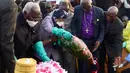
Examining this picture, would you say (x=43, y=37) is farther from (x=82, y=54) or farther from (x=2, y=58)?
(x=2, y=58)

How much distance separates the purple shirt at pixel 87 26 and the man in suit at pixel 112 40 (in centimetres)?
31

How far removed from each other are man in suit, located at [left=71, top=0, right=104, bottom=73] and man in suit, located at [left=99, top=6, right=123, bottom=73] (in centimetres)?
17

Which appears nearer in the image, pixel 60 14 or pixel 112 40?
pixel 60 14

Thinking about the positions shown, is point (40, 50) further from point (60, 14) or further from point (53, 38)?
point (60, 14)

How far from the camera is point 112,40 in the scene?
6.02 meters

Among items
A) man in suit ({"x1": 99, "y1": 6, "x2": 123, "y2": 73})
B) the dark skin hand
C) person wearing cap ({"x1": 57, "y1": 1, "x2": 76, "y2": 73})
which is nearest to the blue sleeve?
the dark skin hand

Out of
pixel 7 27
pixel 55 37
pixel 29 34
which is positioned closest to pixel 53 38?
pixel 55 37

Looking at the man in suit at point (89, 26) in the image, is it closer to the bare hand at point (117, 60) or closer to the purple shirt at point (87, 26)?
the purple shirt at point (87, 26)

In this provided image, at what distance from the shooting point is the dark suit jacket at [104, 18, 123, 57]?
5918mm

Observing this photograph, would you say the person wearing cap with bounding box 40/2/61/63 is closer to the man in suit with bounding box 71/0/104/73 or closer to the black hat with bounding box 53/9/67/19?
the black hat with bounding box 53/9/67/19

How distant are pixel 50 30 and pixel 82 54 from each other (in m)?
0.57

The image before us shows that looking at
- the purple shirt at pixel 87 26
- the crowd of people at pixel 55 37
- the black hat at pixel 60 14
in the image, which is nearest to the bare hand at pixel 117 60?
the crowd of people at pixel 55 37

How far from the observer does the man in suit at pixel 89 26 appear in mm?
5789

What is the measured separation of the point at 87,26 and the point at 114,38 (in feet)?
1.96
